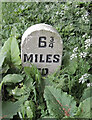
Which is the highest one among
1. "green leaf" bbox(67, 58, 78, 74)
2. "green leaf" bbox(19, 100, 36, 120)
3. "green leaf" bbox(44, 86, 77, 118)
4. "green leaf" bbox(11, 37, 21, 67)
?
"green leaf" bbox(11, 37, 21, 67)

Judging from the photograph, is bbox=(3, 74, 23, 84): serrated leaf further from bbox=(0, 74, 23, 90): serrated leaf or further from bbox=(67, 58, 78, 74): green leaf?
bbox=(67, 58, 78, 74): green leaf

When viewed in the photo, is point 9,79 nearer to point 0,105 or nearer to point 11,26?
point 0,105

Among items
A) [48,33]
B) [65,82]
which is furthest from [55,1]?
[65,82]

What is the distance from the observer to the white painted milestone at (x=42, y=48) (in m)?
2.08

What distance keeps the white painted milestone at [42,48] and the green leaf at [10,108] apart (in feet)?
1.60

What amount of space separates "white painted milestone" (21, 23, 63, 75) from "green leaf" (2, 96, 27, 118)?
1.60 feet

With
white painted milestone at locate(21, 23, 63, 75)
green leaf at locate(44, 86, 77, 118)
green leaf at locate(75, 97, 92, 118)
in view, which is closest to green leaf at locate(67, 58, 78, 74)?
white painted milestone at locate(21, 23, 63, 75)

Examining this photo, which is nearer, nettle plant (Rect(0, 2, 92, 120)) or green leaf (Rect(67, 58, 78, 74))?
nettle plant (Rect(0, 2, 92, 120))

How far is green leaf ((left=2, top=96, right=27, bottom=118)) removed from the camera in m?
1.69

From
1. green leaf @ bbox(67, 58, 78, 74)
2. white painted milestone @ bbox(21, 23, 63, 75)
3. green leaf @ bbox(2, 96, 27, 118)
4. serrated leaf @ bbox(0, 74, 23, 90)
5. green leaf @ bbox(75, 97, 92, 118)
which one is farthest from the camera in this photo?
green leaf @ bbox(67, 58, 78, 74)

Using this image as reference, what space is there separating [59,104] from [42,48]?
726 mm

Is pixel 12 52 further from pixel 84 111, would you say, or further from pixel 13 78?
pixel 84 111

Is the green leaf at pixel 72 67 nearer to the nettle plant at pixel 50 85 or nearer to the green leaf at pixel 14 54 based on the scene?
the nettle plant at pixel 50 85

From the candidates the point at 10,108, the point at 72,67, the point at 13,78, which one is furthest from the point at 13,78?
the point at 72,67
